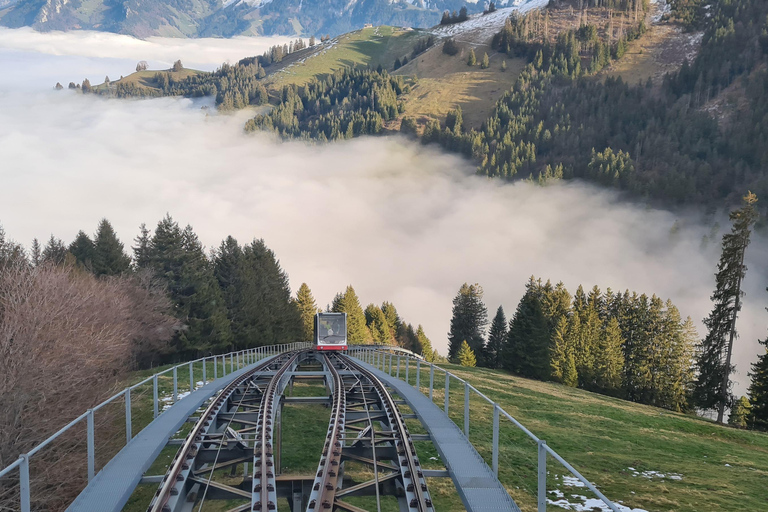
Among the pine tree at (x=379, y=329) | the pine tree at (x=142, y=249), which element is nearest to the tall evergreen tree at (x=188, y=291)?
the pine tree at (x=142, y=249)

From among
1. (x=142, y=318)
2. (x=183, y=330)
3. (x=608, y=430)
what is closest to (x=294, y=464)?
(x=608, y=430)

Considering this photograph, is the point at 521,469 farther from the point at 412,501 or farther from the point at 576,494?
the point at 412,501

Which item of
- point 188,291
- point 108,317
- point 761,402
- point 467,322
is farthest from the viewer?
point 467,322

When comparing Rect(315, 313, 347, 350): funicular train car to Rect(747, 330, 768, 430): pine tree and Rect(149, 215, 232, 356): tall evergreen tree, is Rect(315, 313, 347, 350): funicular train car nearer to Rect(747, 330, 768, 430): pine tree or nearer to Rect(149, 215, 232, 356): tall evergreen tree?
Rect(149, 215, 232, 356): tall evergreen tree

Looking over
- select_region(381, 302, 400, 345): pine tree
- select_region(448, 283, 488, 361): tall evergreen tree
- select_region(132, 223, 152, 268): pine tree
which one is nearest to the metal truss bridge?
select_region(132, 223, 152, 268): pine tree

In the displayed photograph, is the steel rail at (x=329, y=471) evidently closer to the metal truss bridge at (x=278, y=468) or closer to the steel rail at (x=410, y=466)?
the metal truss bridge at (x=278, y=468)

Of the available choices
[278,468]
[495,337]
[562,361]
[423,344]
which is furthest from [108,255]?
[423,344]

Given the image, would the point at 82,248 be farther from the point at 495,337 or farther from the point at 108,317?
the point at 495,337

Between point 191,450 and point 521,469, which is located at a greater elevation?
point 191,450
